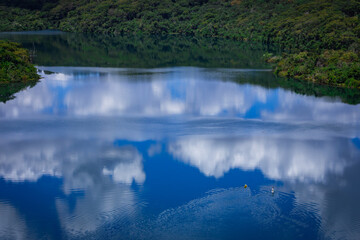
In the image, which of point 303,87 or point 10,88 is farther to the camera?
point 303,87

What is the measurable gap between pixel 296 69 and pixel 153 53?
110 feet

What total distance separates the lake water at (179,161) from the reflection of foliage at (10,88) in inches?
42.7

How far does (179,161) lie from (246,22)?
90.0m

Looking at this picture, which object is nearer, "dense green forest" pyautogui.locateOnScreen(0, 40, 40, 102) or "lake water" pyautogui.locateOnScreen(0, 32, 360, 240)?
"lake water" pyautogui.locateOnScreen(0, 32, 360, 240)

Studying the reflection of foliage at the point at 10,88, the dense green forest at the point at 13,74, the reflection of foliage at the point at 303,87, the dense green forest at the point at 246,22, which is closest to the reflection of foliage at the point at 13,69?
the dense green forest at the point at 13,74

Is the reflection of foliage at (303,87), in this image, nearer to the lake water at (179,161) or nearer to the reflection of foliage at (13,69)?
the lake water at (179,161)

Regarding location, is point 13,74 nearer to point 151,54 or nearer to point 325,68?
point 151,54

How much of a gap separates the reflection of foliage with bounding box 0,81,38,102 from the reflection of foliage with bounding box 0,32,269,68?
16964mm

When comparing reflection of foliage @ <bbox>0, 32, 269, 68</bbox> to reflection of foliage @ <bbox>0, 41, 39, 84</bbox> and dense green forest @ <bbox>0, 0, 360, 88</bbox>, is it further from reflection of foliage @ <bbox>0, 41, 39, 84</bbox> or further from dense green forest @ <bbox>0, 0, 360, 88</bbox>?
reflection of foliage @ <bbox>0, 41, 39, 84</bbox>

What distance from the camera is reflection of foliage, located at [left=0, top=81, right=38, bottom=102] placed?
42.7 m

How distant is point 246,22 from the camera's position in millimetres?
111125

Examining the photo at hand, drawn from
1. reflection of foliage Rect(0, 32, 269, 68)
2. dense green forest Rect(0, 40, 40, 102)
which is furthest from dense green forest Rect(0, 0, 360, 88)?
dense green forest Rect(0, 40, 40, 102)

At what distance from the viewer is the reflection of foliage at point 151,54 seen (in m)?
68.0

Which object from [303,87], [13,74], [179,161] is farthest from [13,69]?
[303,87]
